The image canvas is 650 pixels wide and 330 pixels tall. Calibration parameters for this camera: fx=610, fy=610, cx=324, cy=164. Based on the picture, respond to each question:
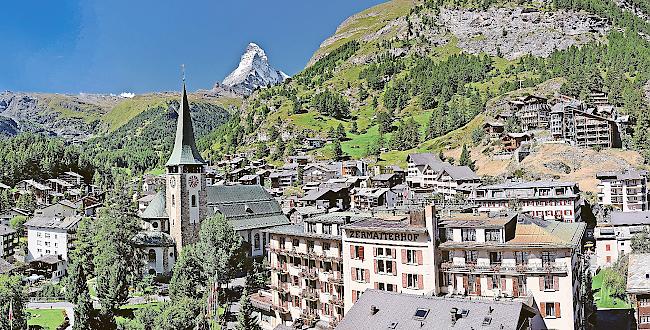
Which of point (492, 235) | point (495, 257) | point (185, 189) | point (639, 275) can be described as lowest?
point (639, 275)

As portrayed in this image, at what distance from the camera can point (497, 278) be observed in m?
56.8

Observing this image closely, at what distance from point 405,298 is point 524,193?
254 ft

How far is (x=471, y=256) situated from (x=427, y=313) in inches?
563

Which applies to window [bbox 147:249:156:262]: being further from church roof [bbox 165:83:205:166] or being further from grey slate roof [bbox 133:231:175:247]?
church roof [bbox 165:83:205:166]

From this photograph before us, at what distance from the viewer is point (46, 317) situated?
88.9m

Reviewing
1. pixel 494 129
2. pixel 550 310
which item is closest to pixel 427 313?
pixel 550 310

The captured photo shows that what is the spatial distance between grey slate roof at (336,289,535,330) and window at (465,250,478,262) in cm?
1175

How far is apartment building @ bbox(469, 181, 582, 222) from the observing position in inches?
4456

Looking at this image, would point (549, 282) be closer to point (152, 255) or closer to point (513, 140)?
point (152, 255)

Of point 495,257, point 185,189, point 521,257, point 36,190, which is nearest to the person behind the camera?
point 521,257

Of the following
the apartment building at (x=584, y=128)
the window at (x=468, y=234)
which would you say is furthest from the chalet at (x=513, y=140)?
the window at (x=468, y=234)

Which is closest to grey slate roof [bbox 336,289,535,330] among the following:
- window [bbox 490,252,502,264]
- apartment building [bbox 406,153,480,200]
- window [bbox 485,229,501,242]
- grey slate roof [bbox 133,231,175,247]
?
window [bbox 490,252,502,264]

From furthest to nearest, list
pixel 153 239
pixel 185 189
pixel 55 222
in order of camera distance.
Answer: pixel 55 222 → pixel 185 189 → pixel 153 239

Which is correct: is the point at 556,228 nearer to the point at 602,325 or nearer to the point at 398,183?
the point at 602,325
